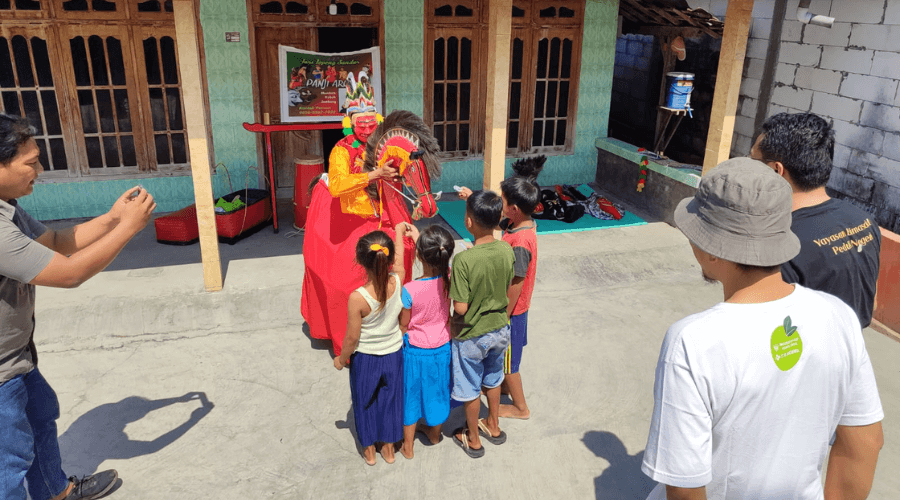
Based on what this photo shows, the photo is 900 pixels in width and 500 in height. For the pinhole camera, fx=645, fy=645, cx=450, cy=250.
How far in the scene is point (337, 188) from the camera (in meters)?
4.23

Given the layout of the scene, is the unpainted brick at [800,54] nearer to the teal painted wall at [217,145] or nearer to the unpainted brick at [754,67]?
the unpainted brick at [754,67]

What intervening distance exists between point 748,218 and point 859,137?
22.0 ft

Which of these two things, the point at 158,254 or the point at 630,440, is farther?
the point at 158,254

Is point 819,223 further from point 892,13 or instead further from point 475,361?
point 892,13

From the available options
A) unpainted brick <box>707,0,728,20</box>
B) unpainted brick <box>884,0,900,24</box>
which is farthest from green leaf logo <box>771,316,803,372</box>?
unpainted brick <box>707,0,728,20</box>

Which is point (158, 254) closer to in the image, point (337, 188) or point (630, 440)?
point (337, 188)

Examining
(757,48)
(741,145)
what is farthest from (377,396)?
(757,48)

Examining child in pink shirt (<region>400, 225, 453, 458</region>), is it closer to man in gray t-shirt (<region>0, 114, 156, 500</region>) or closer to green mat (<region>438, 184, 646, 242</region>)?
man in gray t-shirt (<region>0, 114, 156, 500</region>)

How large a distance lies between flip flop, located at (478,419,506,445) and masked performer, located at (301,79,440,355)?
112 cm

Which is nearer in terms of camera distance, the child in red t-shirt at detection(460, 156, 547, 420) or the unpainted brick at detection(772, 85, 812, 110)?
the child in red t-shirt at detection(460, 156, 547, 420)

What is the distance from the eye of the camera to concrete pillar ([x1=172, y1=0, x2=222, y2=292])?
4.91 m

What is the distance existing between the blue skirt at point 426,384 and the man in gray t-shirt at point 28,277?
5.38 ft

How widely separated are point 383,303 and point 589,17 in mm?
6791

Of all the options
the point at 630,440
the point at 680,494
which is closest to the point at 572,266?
the point at 630,440
